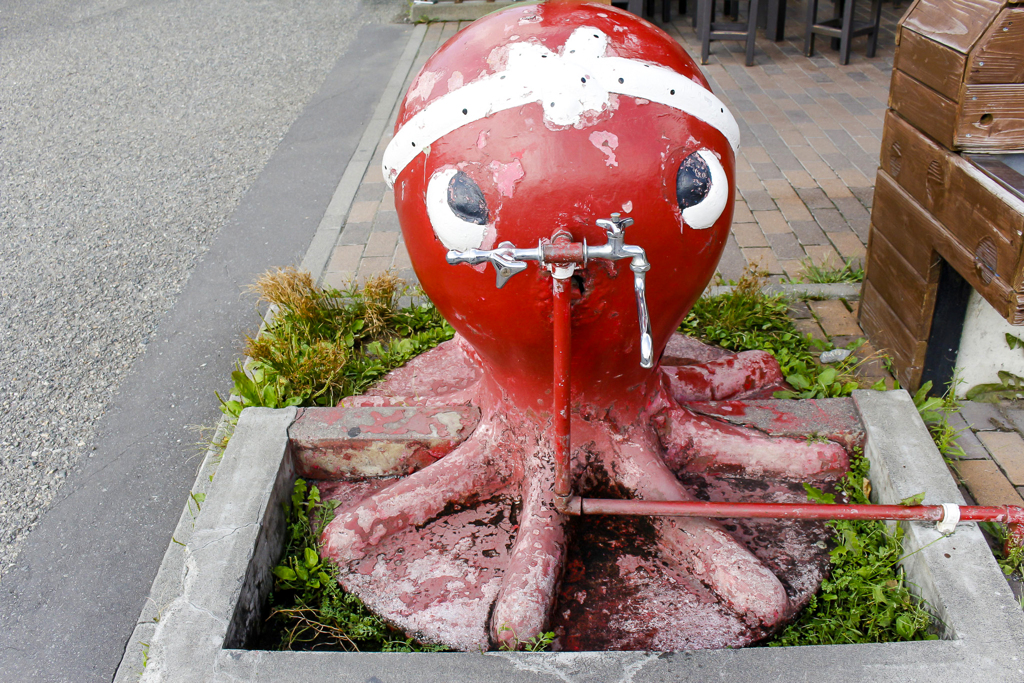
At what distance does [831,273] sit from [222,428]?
3.05 m

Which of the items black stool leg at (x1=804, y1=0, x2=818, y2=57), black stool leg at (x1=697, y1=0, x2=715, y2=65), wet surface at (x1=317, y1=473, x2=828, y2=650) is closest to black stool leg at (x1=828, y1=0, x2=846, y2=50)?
black stool leg at (x1=804, y1=0, x2=818, y2=57)

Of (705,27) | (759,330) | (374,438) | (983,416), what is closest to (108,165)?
(374,438)

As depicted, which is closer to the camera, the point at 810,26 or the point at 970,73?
the point at 970,73

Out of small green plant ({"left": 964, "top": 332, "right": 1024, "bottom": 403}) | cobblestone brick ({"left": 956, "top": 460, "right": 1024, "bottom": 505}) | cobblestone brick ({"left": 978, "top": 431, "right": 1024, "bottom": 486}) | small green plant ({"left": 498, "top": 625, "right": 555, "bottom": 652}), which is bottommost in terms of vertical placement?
cobblestone brick ({"left": 978, "top": 431, "right": 1024, "bottom": 486})

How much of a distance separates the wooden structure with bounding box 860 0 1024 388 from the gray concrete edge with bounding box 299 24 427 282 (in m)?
2.88

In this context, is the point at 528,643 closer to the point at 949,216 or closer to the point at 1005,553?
the point at 1005,553

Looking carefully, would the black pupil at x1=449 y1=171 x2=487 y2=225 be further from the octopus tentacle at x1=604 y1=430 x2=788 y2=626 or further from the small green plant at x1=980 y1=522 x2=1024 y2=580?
the small green plant at x1=980 y1=522 x2=1024 y2=580

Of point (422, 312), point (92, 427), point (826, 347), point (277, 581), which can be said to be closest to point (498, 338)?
point (277, 581)

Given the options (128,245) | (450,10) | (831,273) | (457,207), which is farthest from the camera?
(450,10)

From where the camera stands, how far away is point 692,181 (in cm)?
201

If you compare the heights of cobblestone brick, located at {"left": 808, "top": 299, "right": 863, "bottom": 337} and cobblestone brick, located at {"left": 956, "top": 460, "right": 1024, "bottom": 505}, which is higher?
cobblestone brick, located at {"left": 808, "top": 299, "right": 863, "bottom": 337}

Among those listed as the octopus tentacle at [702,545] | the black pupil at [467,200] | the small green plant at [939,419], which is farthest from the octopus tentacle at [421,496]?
the small green plant at [939,419]

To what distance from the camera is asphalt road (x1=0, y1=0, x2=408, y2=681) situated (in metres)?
2.98

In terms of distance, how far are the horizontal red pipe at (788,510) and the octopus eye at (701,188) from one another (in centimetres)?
78
